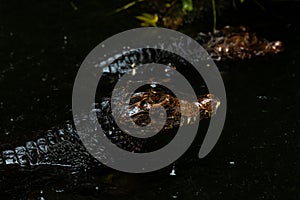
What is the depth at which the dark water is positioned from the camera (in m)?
3.11

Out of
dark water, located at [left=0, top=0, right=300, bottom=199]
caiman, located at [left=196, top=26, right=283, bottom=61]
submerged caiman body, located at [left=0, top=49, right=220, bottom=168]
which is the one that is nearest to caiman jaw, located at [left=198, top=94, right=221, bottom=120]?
submerged caiman body, located at [left=0, top=49, right=220, bottom=168]

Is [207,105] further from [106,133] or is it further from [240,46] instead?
[240,46]

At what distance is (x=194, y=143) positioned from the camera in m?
3.41

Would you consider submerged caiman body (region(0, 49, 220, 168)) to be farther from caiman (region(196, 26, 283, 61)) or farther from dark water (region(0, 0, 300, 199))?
caiman (region(196, 26, 283, 61))

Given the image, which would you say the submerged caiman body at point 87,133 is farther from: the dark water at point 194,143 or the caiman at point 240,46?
the caiman at point 240,46

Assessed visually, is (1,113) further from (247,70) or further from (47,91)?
(247,70)

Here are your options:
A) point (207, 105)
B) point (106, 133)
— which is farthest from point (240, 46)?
point (106, 133)

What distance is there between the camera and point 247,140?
3422mm

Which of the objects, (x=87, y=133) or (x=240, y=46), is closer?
(x=87, y=133)

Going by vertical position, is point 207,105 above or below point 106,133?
above

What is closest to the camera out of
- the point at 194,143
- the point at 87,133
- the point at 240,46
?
the point at 87,133

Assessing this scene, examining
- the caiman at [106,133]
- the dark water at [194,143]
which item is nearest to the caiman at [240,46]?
the dark water at [194,143]

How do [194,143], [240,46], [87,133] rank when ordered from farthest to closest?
[240,46]
[194,143]
[87,133]

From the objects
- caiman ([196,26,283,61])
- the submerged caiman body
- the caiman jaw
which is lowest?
the submerged caiman body
